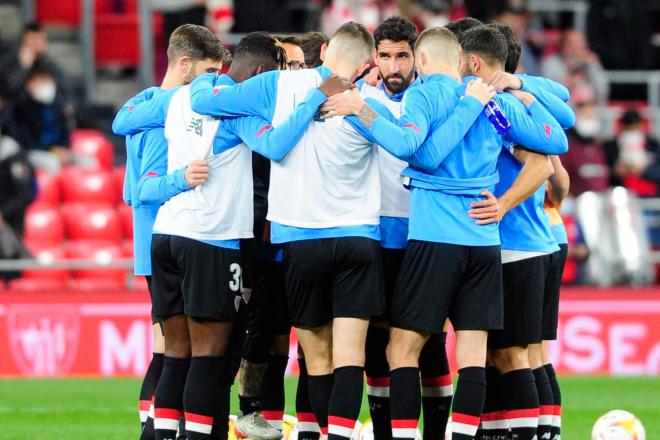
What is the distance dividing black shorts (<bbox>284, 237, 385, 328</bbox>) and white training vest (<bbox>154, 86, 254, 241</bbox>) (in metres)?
0.35

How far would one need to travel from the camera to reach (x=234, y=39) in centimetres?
1805

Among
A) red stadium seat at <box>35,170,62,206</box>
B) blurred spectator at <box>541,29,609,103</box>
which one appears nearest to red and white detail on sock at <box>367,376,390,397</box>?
red stadium seat at <box>35,170,62,206</box>

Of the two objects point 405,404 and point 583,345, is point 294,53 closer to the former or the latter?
point 405,404

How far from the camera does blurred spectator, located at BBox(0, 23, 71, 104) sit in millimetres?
16719

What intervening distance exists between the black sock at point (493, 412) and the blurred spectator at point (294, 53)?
218 cm

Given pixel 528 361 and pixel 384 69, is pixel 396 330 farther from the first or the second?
pixel 384 69

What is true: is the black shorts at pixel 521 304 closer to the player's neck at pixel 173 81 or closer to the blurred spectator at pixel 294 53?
the blurred spectator at pixel 294 53

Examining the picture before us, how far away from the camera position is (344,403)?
8.04 metres

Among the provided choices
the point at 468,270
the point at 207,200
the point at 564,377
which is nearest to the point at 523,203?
the point at 468,270

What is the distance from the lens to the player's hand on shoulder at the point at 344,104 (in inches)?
316

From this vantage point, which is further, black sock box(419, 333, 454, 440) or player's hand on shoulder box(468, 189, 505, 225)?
black sock box(419, 333, 454, 440)

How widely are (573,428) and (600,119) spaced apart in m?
8.33

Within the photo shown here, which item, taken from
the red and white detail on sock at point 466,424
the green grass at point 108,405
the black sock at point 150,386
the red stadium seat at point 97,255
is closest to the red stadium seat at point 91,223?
the red stadium seat at point 97,255

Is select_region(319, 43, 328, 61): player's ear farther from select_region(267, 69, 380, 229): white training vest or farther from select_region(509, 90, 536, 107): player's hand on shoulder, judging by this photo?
Answer: select_region(509, 90, 536, 107): player's hand on shoulder
